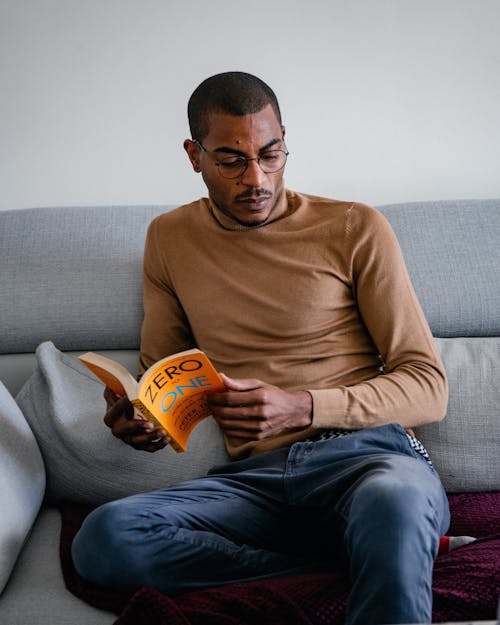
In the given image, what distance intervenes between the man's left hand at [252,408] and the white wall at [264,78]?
937mm

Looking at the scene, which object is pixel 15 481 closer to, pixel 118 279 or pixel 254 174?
pixel 118 279

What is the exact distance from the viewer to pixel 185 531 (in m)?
1.32

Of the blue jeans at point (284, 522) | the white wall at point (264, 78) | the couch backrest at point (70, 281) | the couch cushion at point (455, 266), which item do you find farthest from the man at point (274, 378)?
the white wall at point (264, 78)

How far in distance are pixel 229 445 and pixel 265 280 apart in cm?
34

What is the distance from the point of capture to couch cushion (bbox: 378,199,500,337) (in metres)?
1.80

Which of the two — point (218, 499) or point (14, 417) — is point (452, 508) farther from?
point (14, 417)

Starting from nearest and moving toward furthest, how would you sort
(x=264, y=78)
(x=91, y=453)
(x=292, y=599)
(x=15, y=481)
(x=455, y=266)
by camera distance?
(x=292, y=599), (x=15, y=481), (x=91, y=453), (x=455, y=266), (x=264, y=78)

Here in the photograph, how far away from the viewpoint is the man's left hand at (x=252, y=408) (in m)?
1.34

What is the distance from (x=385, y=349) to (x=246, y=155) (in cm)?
46

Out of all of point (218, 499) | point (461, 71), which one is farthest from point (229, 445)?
point (461, 71)

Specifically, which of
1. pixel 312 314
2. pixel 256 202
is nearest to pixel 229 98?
pixel 256 202

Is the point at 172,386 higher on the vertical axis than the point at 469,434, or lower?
higher

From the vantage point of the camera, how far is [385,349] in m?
1.52

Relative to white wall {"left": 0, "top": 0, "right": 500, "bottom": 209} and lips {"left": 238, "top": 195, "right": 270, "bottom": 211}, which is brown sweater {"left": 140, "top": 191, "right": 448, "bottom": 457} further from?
white wall {"left": 0, "top": 0, "right": 500, "bottom": 209}
